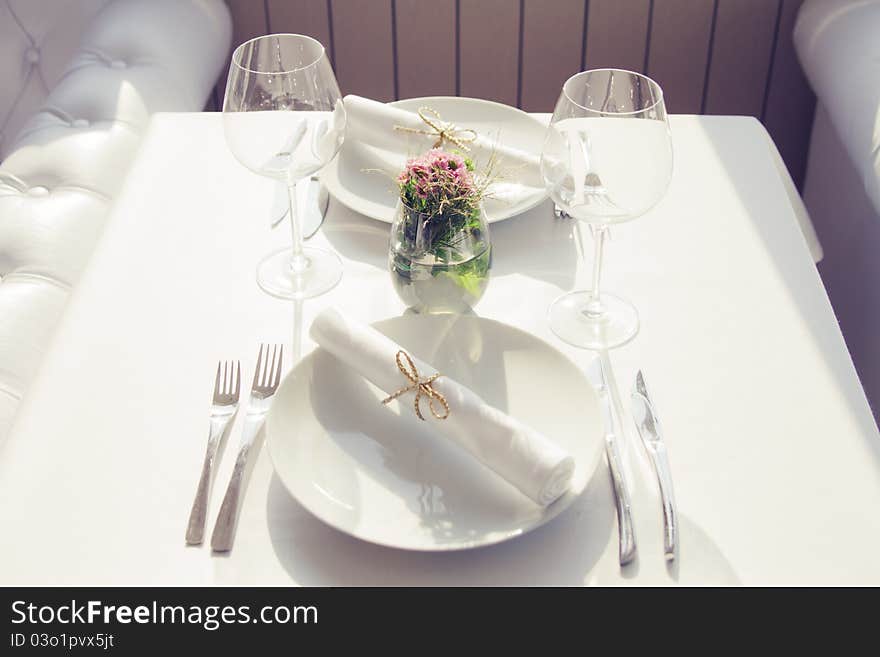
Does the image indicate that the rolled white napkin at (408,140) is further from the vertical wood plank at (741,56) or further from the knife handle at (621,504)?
the vertical wood plank at (741,56)

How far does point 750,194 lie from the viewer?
1022mm

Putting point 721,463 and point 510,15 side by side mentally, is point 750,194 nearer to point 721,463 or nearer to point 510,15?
point 721,463

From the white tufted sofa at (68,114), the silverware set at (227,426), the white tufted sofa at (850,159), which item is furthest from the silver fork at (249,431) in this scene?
the white tufted sofa at (850,159)

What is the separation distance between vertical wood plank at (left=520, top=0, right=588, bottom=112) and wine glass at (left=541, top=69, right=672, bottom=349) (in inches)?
40.8

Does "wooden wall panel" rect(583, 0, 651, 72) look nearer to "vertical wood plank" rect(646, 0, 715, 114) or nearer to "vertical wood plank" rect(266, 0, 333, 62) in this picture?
"vertical wood plank" rect(646, 0, 715, 114)

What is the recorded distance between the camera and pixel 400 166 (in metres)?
1.04

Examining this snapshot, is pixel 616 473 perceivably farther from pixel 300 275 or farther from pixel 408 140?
pixel 408 140

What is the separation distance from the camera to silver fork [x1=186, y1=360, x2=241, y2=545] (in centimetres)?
67

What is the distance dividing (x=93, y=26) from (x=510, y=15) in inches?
29.3

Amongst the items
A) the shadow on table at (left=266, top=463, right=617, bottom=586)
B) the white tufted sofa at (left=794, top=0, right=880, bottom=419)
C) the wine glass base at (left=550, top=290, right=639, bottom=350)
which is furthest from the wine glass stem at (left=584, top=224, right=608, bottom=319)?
the white tufted sofa at (left=794, top=0, right=880, bottom=419)

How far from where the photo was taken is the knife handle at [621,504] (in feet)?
2.13

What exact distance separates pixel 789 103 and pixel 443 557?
1.49 metres

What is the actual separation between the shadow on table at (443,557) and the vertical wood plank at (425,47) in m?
1.32
